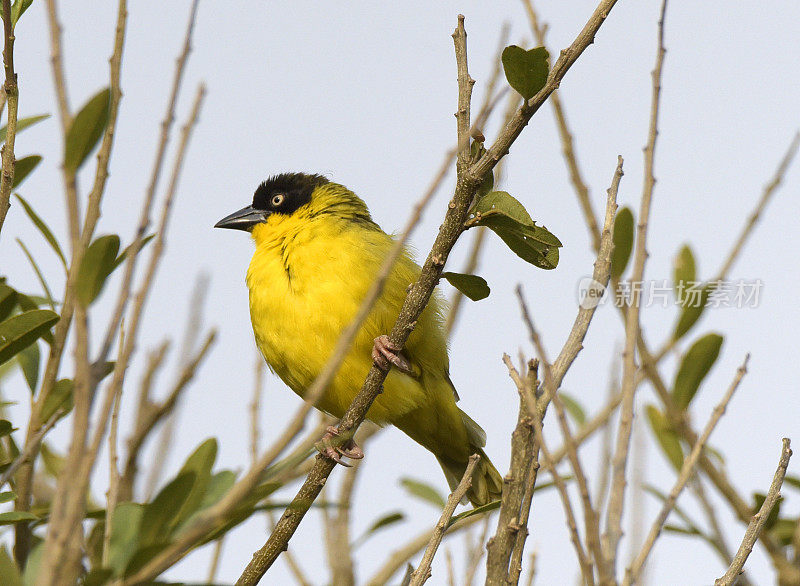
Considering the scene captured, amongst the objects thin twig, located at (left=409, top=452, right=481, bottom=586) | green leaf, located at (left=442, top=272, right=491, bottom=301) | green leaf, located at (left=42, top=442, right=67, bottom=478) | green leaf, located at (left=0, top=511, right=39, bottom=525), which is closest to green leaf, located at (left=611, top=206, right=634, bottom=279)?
green leaf, located at (left=442, top=272, right=491, bottom=301)

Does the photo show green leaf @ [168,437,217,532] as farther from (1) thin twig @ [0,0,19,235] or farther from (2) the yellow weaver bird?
(2) the yellow weaver bird

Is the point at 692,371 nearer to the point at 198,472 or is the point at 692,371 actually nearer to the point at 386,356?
the point at 386,356

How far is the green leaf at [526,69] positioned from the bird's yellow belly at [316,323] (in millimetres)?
1649

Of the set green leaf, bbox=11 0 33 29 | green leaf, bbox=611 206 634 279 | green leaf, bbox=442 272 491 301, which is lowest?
green leaf, bbox=442 272 491 301

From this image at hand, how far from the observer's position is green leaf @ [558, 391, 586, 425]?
4.20 meters

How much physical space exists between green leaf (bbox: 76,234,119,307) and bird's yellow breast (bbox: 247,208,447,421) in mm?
2134

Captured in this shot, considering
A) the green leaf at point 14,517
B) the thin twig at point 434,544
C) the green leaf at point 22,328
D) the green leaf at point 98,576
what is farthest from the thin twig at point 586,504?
the green leaf at point 22,328

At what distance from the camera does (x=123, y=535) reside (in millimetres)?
1717

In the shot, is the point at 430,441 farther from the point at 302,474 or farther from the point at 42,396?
the point at 42,396

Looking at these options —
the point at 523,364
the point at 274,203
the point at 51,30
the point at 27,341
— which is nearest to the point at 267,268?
the point at 274,203

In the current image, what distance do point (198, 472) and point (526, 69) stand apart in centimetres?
128

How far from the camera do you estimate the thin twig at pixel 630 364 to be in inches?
75.7

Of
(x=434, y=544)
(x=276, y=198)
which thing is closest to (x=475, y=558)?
(x=434, y=544)

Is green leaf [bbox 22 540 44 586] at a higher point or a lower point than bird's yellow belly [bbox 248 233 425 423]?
lower
